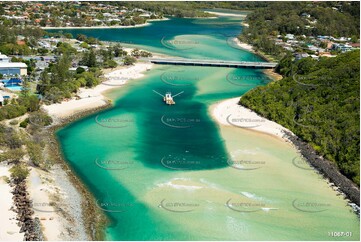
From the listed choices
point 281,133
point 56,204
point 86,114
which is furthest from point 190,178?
point 86,114

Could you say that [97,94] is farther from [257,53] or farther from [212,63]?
[257,53]

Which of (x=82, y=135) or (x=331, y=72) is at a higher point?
(x=331, y=72)

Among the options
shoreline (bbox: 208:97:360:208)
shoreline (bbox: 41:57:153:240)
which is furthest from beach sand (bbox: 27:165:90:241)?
shoreline (bbox: 208:97:360:208)

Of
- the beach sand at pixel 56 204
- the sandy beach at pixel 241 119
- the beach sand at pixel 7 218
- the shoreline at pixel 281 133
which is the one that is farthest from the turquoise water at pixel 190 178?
the beach sand at pixel 7 218

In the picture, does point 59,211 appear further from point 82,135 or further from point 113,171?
point 82,135

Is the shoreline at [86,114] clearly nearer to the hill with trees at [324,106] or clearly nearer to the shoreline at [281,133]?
the shoreline at [281,133]

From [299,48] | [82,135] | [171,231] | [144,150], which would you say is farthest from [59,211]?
[299,48]
